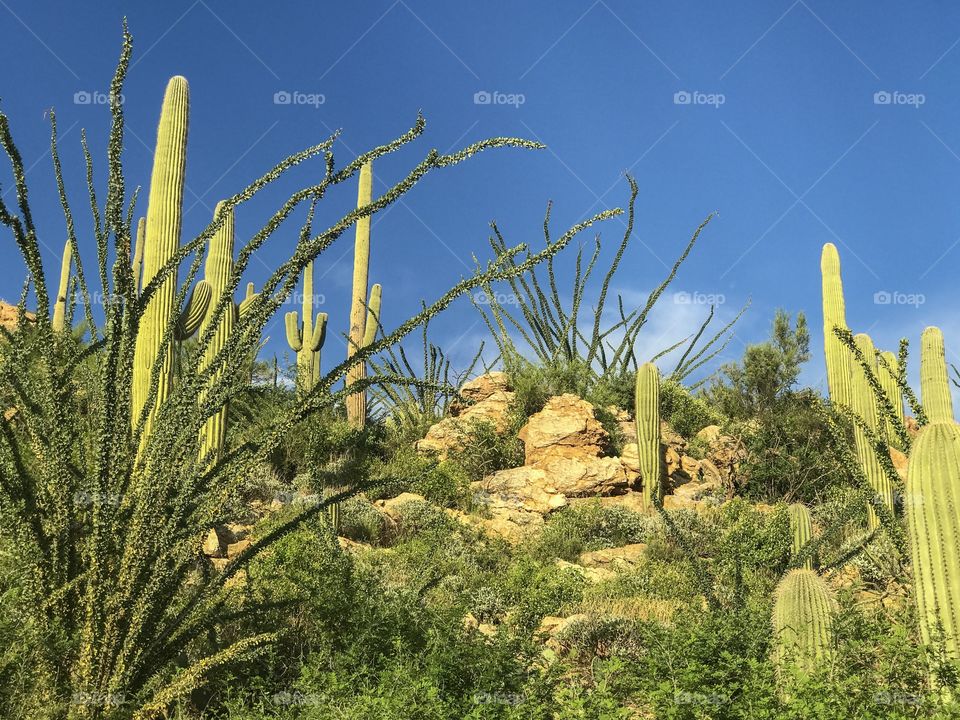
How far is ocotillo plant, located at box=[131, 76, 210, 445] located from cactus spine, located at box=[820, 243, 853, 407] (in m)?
8.39

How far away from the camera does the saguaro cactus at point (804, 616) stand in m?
4.92

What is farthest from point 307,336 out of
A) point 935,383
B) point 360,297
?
point 935,383

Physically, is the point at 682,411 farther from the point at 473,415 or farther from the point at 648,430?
the point at 473,415

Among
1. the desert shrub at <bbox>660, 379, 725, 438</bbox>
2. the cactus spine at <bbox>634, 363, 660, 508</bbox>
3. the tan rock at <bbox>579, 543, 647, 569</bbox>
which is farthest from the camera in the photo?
the desert shrub at <bbox>660, 379, 725, 438</bbox>

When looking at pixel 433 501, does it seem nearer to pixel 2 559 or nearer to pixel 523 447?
pixel 523 447

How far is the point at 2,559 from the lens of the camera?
4605mm

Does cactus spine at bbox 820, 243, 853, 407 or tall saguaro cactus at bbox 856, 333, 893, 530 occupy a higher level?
cactus spine at bbox 820, 243, 853, 407

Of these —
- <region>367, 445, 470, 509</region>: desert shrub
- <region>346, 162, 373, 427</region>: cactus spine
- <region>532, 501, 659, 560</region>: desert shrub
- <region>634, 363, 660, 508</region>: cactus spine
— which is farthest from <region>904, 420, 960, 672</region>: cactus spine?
<region>346, 162, 373, 427</region>: cactus spine

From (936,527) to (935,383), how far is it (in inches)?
122

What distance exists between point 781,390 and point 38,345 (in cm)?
1660

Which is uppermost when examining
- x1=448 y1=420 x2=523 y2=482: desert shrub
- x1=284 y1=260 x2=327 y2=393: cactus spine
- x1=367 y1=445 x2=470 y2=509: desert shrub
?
x1=284 y1=260 x2=327 y2=393: cactus spine

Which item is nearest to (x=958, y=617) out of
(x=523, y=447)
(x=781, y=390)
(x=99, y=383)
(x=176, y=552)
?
(x=176, y=552)

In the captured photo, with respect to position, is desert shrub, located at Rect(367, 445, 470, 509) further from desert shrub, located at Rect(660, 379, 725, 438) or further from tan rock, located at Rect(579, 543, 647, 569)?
desert shrub, located at Rect(660, 379, 725, 438)

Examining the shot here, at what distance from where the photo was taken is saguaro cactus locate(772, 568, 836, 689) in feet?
16.1
